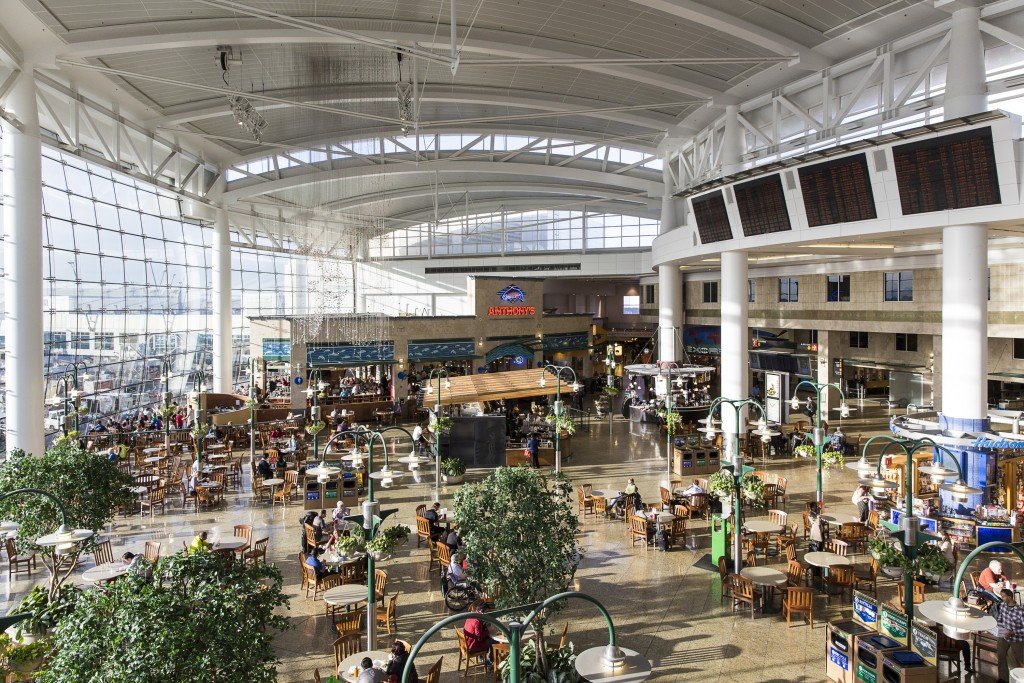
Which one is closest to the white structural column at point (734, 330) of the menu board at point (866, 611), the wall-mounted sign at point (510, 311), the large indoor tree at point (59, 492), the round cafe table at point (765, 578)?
the round cafe table at point (765, 578)

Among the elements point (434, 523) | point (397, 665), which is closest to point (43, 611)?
point (397, 665)

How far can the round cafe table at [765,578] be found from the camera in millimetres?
9211

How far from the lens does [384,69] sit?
1847 centimetres

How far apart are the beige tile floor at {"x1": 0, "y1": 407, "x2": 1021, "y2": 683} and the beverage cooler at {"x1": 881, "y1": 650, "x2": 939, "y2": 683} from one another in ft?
3.03

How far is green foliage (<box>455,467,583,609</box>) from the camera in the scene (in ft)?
23.5

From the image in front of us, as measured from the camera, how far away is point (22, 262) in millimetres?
14016

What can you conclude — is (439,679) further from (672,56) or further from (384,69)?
(384,69)

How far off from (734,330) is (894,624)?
515 inches

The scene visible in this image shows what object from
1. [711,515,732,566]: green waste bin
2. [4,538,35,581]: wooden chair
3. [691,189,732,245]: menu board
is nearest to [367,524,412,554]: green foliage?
[711,515,732,566]: green waste bin

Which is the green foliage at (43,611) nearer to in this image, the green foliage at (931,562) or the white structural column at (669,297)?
the green foliage at (931,562)

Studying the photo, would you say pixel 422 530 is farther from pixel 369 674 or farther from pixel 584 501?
pixel 369 674

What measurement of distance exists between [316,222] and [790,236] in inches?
751

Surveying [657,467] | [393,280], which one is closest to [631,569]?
A: [657,467]

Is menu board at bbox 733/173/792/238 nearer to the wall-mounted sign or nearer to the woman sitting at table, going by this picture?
the woman sitting at table
